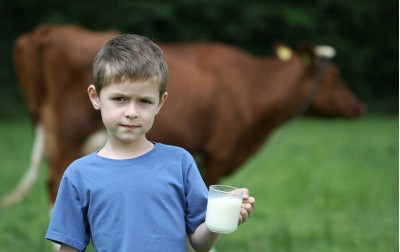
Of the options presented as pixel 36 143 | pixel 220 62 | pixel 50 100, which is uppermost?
pixel 220 62

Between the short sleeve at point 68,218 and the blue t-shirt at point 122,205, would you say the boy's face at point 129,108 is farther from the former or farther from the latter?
the short sleeve at point 68,218

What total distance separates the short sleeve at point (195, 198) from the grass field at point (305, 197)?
2686 millimetres

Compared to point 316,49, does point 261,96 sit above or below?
below

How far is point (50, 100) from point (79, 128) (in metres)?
0.35

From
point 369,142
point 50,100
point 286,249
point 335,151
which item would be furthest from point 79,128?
point 369,142

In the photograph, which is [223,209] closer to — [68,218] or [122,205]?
[122,205]

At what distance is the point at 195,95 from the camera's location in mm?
5578

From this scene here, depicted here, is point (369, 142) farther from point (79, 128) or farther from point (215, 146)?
point (79, 128)

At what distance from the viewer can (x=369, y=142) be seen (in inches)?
471

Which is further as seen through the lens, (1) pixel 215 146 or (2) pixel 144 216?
(1) pixel 215 146

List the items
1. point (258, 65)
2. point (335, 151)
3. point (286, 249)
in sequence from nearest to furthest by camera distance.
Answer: point (286, 249) < point (258, 65) < point (335, 151)

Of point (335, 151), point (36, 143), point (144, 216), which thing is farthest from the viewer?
point (335, 151)

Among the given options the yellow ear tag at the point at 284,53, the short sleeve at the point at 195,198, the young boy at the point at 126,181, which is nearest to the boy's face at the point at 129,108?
the young boy at the point at 126,181

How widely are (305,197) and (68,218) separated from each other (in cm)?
541
